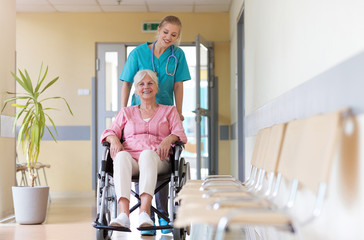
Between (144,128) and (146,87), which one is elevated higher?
(146,87)

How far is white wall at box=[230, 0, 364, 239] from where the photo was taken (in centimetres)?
163

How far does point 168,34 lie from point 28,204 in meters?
2.10

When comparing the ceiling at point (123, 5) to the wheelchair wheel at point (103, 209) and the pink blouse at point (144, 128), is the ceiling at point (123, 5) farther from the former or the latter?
the wheelchair wheel at point (103, 209)

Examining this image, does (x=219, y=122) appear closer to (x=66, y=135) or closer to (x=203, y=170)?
(x=203, y=170)

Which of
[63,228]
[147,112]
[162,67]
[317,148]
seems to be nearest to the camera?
[317,148]

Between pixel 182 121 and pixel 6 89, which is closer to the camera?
pixel 182 121

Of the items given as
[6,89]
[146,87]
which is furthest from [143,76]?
[6,89]

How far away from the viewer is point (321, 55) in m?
2.07

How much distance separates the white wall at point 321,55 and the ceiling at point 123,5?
130 inches

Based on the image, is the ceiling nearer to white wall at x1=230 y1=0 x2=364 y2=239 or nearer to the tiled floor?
the tiled floor

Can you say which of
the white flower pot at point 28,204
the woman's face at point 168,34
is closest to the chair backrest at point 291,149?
the woman's face at point 168,34

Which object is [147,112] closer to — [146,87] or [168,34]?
[146,87]

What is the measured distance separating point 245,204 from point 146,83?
6.55 feet

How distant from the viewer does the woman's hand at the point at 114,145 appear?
3.48 m
